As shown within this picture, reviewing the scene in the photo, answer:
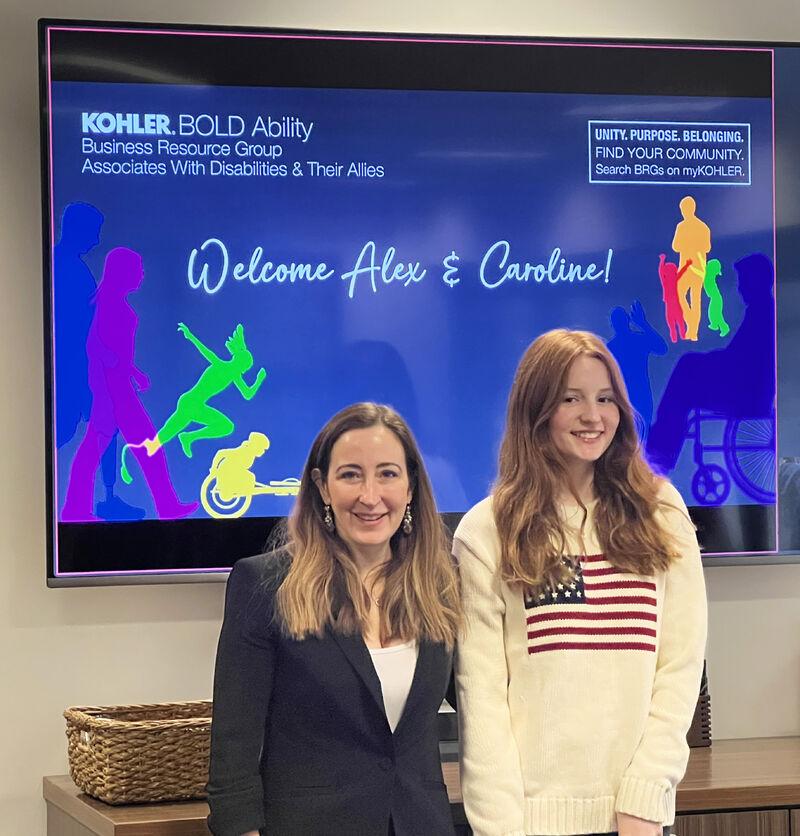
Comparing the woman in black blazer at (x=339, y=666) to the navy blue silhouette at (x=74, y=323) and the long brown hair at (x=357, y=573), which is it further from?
the navy blue silhouette at (x=74, y=323)

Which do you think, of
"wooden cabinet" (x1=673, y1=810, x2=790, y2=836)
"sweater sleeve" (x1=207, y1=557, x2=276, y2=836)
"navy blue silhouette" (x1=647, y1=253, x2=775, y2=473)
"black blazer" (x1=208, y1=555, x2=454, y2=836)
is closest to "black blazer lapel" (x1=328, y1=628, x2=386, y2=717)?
"black blazer" (x1=208, y1=555, x2=454, y2=836)

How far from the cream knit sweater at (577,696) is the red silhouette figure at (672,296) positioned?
110cm

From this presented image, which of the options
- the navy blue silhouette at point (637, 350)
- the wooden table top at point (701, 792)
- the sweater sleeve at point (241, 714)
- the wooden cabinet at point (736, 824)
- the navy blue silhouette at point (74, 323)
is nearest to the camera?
the sweater sleeve at point (241, 714)

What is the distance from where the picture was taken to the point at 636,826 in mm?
2301

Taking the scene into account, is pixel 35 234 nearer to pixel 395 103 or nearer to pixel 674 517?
pixel 395 103

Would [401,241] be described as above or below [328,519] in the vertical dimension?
above

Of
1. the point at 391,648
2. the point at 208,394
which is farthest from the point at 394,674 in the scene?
the point at 208,394

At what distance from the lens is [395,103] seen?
10.8 feet

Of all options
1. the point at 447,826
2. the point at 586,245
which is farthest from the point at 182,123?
the point at 447,826

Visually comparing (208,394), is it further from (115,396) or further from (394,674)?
(394,674)

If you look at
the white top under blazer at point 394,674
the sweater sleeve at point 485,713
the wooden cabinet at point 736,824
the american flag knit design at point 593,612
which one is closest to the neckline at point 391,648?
the white top under blazer at point 394,674

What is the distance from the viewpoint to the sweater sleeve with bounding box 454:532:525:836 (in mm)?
2312

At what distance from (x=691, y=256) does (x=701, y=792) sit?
130cm

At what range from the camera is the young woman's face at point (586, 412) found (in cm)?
241
